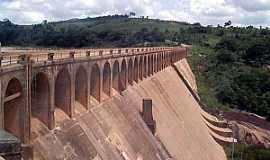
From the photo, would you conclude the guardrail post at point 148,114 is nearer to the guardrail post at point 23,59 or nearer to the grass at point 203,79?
the guardrail post at point 23,59

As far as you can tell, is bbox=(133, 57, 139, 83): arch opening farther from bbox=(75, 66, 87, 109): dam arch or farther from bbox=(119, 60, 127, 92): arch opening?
bbox=(75, 66, 87, 109): dam arch

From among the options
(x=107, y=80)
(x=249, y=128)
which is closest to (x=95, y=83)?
(x=107, y=80)

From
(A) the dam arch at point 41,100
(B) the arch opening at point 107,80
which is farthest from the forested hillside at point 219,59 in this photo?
(A) the dam arch at point 41,100

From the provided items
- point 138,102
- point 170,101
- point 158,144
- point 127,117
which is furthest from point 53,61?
point 170,101

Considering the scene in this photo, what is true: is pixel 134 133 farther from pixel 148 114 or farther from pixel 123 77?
pixel 123 77

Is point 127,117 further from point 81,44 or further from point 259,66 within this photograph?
point 259,66
